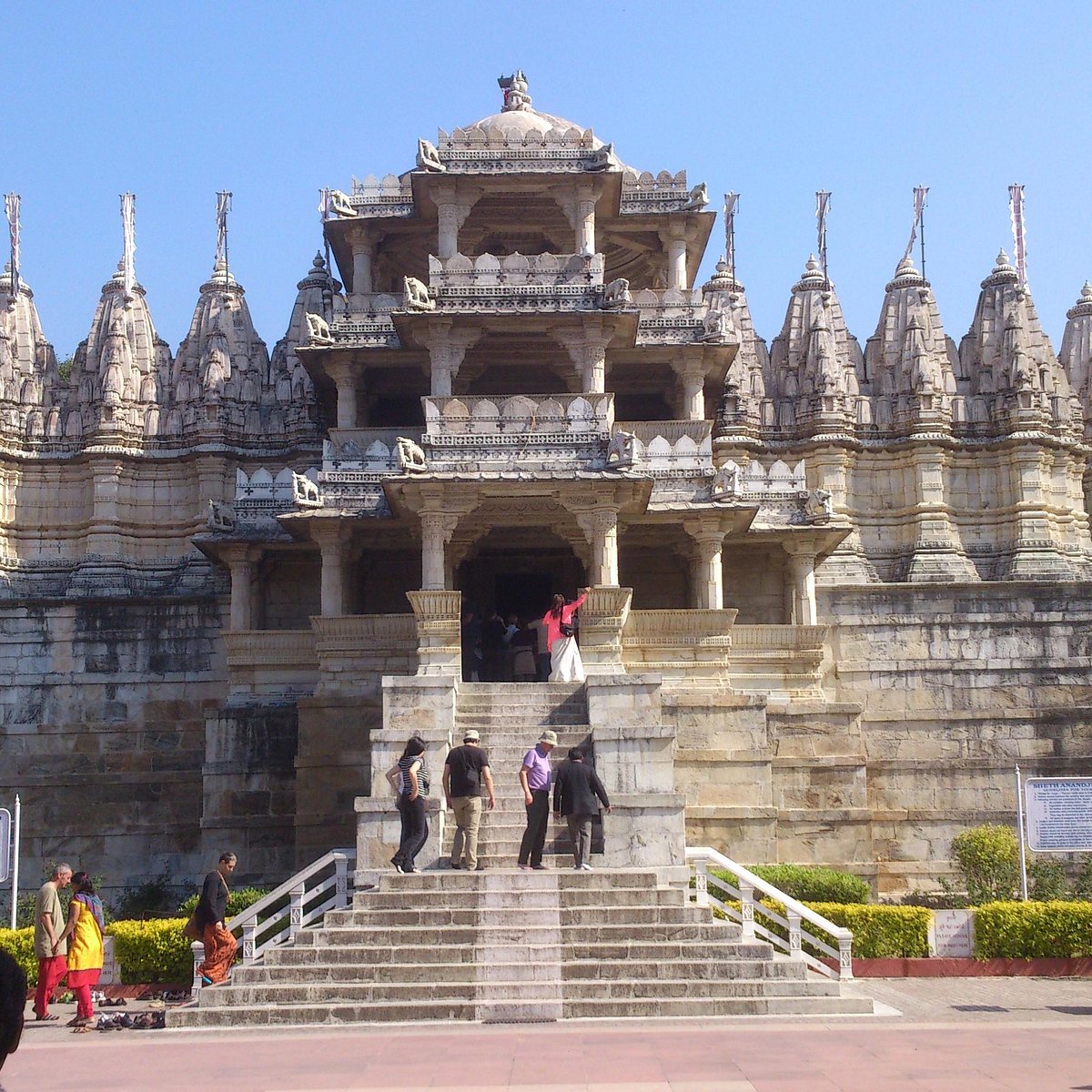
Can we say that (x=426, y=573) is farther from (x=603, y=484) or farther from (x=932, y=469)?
(x=932, y=469)

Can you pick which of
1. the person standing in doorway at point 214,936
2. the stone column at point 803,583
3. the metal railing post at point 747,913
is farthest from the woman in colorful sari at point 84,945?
the stone column at point 803,583

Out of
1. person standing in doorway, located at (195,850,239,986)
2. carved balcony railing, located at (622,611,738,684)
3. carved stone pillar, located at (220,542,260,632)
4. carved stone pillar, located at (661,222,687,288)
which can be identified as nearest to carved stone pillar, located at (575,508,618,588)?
carved balcony railing, located at (622,611,738,684)

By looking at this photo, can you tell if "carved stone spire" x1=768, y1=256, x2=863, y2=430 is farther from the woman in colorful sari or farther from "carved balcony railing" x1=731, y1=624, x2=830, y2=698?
the woman in colorful sari

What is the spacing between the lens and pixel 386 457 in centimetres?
2769

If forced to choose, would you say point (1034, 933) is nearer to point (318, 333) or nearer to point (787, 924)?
point (787, 924)

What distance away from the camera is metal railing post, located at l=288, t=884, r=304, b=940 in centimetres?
1742

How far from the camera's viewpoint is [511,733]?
2177 cm

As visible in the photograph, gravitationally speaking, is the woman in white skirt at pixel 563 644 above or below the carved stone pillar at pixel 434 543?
below

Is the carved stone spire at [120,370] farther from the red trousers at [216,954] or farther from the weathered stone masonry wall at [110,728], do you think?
the red trousers at [216,954]

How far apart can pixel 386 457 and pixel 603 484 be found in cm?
497

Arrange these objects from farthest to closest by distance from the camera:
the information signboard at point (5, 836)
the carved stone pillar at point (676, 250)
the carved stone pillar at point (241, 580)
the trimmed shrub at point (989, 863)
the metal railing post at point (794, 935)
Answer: the carved stone pillar at point (676, 250)
the carved stone pillar at point (241, 580)
the trimmed shrub at point (989, 863)
the information signboard at point (5, 836)
the metal railing post at point (794, 935)

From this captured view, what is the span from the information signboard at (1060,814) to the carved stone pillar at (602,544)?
26.0 ft

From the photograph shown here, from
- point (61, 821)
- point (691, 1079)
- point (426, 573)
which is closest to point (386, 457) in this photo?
point (426, 573)

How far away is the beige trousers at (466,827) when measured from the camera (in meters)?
18.2
